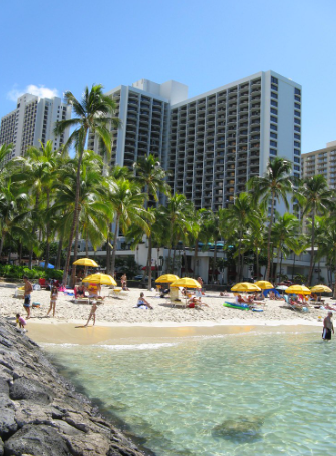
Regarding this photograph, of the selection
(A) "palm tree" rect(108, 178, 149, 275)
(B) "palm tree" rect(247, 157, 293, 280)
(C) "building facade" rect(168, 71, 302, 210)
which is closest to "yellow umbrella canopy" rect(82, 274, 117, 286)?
(A) "palm tree" rect(108, 178, 149, 275)

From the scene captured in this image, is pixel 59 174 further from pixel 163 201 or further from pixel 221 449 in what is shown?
pixel 163 201

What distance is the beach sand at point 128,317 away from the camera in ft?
50.1

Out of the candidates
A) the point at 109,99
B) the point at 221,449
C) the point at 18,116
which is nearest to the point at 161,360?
the point at 221,449

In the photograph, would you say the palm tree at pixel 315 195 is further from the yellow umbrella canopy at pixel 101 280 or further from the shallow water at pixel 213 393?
the shallow water at pixel 213 393

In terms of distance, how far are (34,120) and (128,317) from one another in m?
133

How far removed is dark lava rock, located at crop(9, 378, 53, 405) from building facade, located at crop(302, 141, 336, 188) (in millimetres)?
128919

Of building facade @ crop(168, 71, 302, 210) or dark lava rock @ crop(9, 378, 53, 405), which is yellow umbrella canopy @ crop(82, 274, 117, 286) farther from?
building facade @ crop(168, 71, 302, 210)

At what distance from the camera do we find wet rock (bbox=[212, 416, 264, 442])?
22.8 feet

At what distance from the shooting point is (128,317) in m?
18.8

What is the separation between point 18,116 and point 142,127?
67.6 metres

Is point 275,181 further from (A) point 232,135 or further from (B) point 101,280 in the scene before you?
(A) point 232,135

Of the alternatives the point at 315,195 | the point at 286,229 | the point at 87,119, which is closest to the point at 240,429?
the point at 87,119

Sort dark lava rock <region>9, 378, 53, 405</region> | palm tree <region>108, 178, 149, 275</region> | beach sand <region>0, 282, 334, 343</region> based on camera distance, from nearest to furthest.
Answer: dark lava rock <region>9, 378, 53, 405</region>
beach sand <region>0, 282, 334, 343</region>
palm tree <region>108, 178, 149, 275</region>

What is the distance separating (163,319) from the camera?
19.6 meters
